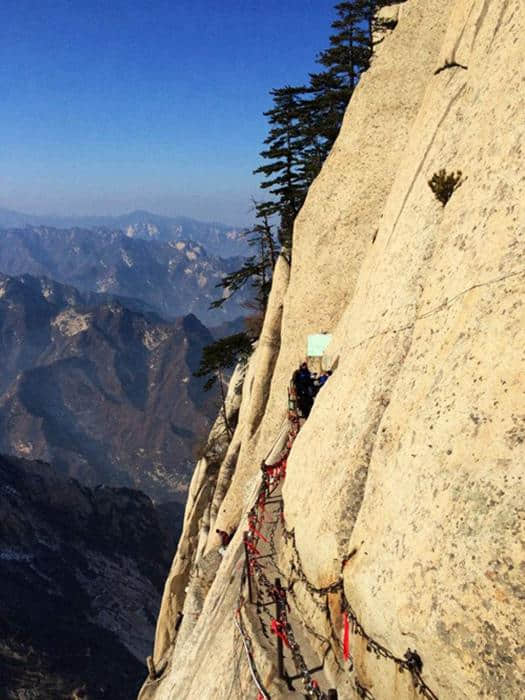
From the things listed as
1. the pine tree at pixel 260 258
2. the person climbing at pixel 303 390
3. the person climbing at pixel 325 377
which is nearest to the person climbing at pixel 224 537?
the person climbing at pixel 303 390

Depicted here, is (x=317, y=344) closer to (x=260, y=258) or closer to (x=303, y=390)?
(x=303, y=390)

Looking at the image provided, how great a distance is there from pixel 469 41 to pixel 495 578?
14.6 meters

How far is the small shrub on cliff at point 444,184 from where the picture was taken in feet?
39.5

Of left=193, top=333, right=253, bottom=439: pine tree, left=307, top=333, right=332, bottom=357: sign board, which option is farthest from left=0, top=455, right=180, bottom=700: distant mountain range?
left=307, top=333, right=332, bottom=357: sign board

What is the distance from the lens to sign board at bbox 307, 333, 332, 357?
23.9m

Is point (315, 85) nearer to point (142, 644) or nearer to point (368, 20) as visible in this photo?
point (368, 20)

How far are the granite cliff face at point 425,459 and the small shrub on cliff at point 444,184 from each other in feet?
1.10

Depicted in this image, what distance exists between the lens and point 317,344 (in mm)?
24062

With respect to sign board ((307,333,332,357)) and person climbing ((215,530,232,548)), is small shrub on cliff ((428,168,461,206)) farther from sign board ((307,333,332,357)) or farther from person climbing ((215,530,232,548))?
person climbing ((215,530,232,548))

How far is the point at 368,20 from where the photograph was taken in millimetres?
36875

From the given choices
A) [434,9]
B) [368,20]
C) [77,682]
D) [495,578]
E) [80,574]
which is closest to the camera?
[495,578]

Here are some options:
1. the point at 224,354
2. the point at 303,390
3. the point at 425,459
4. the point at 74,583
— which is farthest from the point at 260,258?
the point at 74,583

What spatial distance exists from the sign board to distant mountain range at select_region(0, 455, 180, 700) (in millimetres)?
71955

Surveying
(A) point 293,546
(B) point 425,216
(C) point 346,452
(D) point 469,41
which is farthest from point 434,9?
(A) point 293,546
